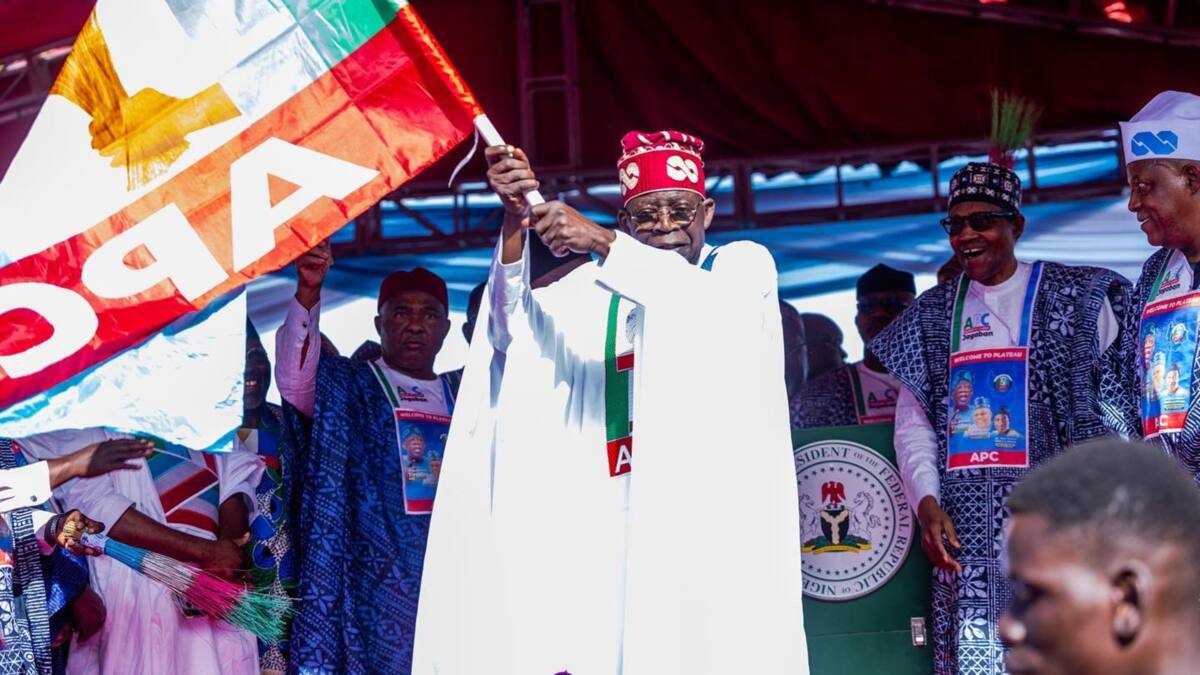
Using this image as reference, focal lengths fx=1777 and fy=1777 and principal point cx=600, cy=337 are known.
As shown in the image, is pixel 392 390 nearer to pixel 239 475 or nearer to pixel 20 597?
pixel 239 475

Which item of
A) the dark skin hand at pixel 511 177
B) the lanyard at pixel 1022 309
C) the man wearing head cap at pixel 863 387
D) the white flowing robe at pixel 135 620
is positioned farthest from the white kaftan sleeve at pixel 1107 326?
the white flowing robe at pixel 135 620

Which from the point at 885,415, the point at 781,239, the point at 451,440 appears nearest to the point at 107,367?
the point at 451,440

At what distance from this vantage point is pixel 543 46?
8.30 metres

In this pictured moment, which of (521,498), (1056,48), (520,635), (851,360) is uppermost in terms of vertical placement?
(1056,48)

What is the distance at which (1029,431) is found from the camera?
5883 mm

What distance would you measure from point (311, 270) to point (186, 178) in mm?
1104

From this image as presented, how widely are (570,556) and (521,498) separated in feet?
0.74

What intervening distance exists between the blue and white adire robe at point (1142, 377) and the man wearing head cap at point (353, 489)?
2.57m

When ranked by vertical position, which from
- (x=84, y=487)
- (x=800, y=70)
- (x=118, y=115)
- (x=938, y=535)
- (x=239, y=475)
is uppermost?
(x=800, y=70)

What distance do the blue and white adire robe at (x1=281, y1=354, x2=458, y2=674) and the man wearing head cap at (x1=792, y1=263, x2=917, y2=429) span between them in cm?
176

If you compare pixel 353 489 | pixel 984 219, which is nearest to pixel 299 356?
pixel 353 489

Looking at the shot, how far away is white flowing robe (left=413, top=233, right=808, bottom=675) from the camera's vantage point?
15.9 ft

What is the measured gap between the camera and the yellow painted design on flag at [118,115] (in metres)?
5.23

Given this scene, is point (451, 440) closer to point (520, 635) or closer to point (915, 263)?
point (520, 635)
